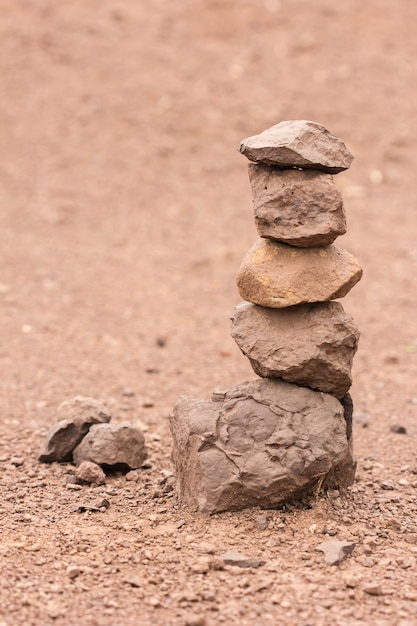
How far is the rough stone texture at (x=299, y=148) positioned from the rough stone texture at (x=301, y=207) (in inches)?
3.3

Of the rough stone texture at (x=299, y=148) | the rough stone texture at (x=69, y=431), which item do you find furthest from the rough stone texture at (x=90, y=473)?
the rough stone texture at (x=299, y=148)

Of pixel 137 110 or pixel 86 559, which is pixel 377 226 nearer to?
pixel 137 110

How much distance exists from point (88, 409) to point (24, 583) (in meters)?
1.98

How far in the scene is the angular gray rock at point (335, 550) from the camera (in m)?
4.90

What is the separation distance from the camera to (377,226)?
12.5m

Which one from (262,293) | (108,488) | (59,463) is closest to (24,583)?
(108,488)

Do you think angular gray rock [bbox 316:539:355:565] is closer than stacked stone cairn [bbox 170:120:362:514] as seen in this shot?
Yes

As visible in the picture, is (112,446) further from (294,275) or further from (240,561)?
(294,275)

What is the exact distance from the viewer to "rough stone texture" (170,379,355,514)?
526 centimetres

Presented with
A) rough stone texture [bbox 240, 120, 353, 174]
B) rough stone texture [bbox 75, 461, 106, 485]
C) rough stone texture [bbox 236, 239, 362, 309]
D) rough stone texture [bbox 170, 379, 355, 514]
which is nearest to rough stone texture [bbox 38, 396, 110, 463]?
rough stone texture [bbox 75, 461, 106, 485]

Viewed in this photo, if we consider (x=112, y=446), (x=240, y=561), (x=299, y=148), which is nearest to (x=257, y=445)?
(x=240, y=561)

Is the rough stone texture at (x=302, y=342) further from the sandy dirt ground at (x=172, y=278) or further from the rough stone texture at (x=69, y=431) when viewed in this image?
the rough stone texture at (x=69, y=431)

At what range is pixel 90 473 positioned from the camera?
6.00m

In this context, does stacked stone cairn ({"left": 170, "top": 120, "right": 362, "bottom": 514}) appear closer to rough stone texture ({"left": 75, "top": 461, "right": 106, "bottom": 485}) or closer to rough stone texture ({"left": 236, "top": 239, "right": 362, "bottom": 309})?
rough stone texture ({"left": 236, "top": 239, "right": 362, "bottom": 309})
